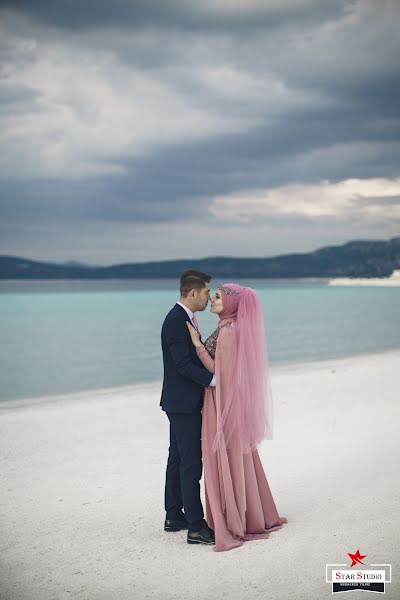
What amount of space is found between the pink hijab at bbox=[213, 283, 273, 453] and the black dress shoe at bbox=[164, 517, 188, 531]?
836 mm

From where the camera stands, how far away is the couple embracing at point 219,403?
4.81 meters

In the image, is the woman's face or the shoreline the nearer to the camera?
the woman's face

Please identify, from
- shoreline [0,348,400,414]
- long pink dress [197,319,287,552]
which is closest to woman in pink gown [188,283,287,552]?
long pink dress [197,319,287,552]

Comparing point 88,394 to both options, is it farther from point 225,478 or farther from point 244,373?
point 244,373

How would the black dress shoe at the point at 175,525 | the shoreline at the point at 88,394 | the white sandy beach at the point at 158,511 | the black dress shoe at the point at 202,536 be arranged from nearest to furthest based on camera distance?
the white sandy beach at the point at 158,511 < the black dress shoe at the point at 202,536 < the black dress shoe at the point at 175,525 < the shoreline at the point at 88,394

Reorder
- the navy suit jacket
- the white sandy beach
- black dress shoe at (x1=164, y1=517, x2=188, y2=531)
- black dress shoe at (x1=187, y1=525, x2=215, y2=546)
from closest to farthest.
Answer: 1. the white sandy beach
2. the navy suit jacket
3. black dress shoe at (x1=187, y1=525, x2=215, y2=546)
4. black dress shoe at (x1=164, y1=517, x2=188, y2=531)

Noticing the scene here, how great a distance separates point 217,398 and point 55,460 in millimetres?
3623

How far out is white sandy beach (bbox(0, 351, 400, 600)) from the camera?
14.2 feet

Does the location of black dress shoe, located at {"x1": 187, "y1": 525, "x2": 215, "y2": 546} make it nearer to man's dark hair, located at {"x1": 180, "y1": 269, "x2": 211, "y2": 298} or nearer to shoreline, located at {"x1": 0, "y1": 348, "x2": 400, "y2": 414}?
man's dark hair, located at {"x1": 180, "y1": 269, "x2": 211, "y2": 298}

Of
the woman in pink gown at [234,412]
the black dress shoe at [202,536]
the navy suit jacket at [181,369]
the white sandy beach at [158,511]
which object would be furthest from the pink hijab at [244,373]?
the white sandy beach at [158,511]

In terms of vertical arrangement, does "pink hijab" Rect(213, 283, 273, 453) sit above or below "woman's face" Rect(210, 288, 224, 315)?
below

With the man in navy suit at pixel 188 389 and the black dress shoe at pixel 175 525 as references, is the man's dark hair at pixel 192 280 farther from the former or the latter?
the black dress shoe at pixel 175 525

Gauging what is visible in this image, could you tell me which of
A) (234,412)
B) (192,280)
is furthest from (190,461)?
(192,280)

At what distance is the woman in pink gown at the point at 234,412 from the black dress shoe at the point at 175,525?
0.35 metres
